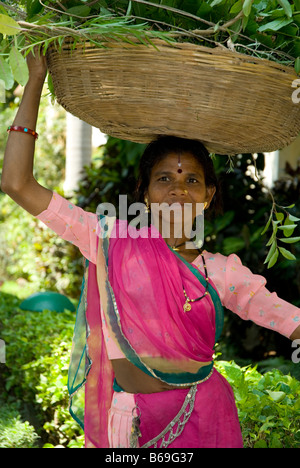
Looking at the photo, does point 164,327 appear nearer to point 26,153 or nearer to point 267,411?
point 26,153

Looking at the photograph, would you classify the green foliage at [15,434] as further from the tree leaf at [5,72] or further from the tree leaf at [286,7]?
the tree leaf at [286,7]

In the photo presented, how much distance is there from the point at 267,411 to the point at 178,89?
1.53 meters

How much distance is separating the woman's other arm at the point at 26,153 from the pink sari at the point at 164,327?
290 mm

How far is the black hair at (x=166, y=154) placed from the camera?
2.23 metres

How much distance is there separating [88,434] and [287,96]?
1.38 meters

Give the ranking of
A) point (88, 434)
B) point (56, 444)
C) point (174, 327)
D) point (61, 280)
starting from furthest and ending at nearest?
1. point (61, 280)
2. point (56, 444)
3. point (88, 434)
4. point (174, 327)

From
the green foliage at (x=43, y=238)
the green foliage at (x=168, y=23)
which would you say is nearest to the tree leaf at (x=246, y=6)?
the green foliage at (x=168, y=23)

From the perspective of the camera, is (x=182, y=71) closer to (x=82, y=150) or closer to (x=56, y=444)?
(x=56, y=444)

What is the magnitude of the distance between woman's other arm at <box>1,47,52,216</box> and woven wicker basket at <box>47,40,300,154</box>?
0.07 meters

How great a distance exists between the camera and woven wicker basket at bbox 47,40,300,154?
1.78m

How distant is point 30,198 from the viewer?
1.96 metres

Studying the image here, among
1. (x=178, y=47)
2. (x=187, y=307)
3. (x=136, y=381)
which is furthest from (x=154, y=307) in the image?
(x=178, y=47)
